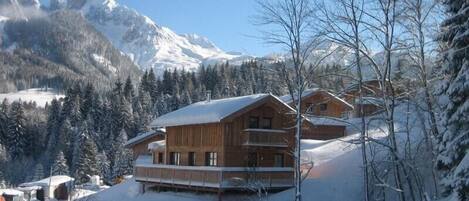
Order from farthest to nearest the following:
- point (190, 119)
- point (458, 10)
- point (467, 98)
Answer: point (190, 119)
point (458, 10)
point (467, 98)

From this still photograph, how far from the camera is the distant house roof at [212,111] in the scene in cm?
3688

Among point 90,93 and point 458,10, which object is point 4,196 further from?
point 458,10

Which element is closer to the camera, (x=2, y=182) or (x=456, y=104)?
(x=456, y=104)

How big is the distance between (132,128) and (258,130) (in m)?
73.6

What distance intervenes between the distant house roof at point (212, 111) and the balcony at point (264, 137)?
1.51 meters

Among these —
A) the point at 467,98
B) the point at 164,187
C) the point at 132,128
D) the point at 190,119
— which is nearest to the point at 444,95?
the point at 467,98

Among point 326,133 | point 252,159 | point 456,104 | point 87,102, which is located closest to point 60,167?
point 87,102

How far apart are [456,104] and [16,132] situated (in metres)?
108

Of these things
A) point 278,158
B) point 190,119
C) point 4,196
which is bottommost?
point 4,196

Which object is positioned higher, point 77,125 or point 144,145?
point 77,125

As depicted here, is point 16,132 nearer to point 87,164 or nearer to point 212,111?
point 87,164

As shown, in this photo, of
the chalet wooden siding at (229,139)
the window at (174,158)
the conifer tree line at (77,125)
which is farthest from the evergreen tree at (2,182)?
the chalet wooden siding at (229,139)

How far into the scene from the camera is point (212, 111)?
3800 cm

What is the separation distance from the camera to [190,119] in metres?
39.6
